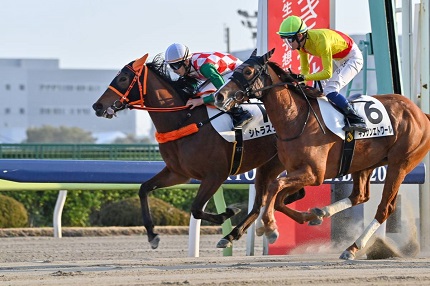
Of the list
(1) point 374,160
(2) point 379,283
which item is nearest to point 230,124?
(1) point 374,160

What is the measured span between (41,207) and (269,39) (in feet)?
19.0

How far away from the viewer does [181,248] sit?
36.5ft

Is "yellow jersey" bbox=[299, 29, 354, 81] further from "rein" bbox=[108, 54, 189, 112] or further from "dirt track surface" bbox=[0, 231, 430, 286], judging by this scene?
"dirt track surface" bbox=[0, 231, 430, 286]

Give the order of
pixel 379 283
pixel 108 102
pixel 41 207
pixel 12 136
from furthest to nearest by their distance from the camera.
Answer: pixel 12 136 < pixel 41 207 < pixel 108 102 < pixel 379 283

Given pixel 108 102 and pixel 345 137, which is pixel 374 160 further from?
pixel 108 102

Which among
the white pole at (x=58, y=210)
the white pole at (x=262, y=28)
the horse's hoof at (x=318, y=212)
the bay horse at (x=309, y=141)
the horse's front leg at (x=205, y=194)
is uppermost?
the white pole at (x=262, y=28)

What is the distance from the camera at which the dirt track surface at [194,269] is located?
6.89 m

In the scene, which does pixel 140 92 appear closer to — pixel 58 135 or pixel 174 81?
pixel 174 81

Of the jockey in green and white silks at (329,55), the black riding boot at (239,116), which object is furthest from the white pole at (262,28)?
the black riding boot at (239,116)

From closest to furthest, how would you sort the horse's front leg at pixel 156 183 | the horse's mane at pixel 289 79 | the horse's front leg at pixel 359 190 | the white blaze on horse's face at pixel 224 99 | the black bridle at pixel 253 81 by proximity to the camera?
the white blaze on horse's face at pixel 224 99, the black bridle at pixel 253 81, the horse's mane at pixel 289 79, the horse's front leg at pixel 156 183, the horse's front leg at pixel 359 190

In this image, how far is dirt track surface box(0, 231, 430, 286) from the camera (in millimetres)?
6895

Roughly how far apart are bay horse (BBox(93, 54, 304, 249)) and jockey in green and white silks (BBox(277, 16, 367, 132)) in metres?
0.67

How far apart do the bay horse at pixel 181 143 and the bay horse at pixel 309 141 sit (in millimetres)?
494

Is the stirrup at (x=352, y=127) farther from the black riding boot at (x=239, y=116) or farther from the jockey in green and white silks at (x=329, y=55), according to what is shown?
the black riding boot at (x=239, y=116)
